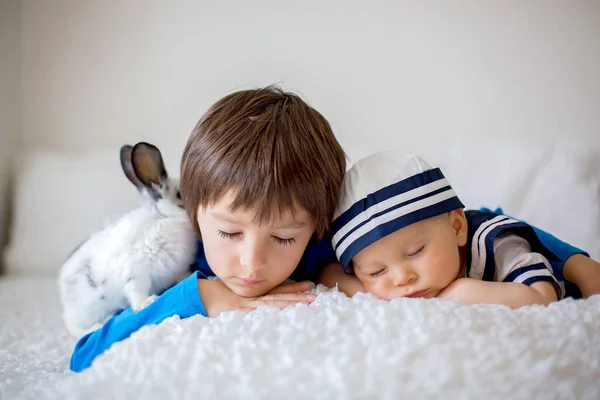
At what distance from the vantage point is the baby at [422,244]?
795 mm

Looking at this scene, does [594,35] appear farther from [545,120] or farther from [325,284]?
[325,284]

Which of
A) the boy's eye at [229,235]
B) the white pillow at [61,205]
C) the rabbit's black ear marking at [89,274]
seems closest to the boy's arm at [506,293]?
the boy's eye at [229,235]

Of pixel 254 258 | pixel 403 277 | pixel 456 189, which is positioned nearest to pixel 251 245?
pixel 254 258

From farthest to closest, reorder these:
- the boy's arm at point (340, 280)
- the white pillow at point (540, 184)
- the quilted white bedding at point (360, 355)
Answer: the white pillow at point (540, 184) < the boy's arm at point (340, 280) < the quilted white bedding at point (360, 355)

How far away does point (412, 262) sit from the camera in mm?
820

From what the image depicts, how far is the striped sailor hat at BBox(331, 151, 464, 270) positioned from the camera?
806 mm

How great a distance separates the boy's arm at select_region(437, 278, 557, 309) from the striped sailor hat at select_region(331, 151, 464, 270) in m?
0.13

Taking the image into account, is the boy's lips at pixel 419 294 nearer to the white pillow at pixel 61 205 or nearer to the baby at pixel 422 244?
the baby at pixel 422 244

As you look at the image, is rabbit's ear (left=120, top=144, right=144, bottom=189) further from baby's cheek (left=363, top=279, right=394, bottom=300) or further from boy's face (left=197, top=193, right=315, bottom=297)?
baby's cheek (left=363, top=279, right=394, bottom=300)

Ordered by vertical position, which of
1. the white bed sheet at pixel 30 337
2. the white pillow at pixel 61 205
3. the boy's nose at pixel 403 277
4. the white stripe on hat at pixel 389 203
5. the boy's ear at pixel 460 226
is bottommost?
the white bed sheet at pixel 30 337

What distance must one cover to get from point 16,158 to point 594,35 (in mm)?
1784

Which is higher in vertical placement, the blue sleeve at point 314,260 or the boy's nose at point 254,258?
the boy's nose at point 254,258

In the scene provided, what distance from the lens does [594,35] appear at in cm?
149

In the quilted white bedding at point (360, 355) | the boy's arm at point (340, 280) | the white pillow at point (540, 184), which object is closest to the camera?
the quilted white bedding at point (360, 355)
